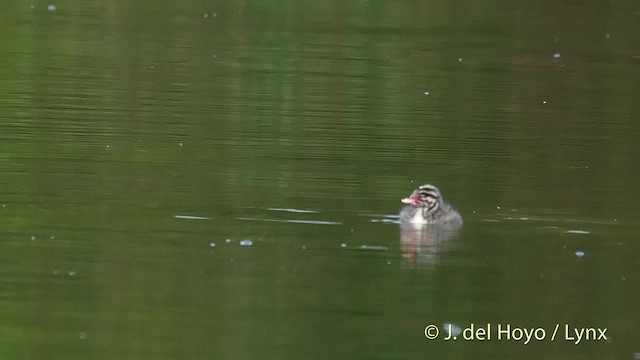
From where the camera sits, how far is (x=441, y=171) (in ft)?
50.1

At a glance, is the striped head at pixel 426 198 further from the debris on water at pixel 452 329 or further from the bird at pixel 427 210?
the debris on water at pixel 452 329

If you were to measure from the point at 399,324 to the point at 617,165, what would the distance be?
616 cm

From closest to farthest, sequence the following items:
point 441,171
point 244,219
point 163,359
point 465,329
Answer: point 163,359, point 465,329, point 244,219, point 441,171

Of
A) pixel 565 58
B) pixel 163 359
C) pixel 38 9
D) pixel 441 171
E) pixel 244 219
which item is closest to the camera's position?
pixel 163 359

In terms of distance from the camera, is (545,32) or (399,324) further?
(545,32)

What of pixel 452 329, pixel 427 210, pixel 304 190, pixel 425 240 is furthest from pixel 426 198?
pixel 452 329

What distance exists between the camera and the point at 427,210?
13.0 metres

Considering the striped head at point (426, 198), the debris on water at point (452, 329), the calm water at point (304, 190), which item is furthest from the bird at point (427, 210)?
the debris on water at point (452, 329)

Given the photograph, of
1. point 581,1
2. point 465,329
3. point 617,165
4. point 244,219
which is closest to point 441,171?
point 617,165

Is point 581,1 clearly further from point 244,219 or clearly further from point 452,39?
point 244,219

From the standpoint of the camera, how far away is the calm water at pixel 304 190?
33.4 feet
